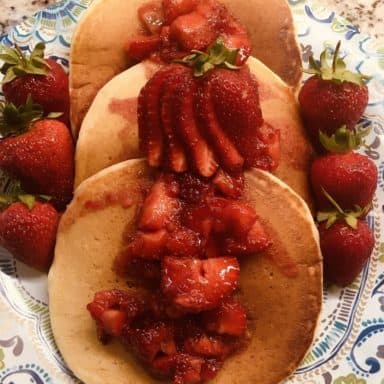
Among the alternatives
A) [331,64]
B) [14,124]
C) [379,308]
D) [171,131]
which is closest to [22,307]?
[14,124]

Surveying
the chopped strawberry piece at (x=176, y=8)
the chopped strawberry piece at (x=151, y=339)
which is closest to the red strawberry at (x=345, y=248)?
the chopped strawberry piece at (x=151, y=339)

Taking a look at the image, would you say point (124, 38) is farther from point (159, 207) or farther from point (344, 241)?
point (344, 241)

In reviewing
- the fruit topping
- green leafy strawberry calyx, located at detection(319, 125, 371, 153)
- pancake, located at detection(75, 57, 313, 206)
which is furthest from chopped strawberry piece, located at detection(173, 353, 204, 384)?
the fruit topping

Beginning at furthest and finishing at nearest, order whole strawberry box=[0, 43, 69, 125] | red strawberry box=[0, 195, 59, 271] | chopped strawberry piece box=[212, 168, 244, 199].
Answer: whole strawberry box=[0, 43, 69, 125] < red strawberry box=[0, 195, 59, 271] < chopped strawberry piece box=[212, 168, 244, 199]

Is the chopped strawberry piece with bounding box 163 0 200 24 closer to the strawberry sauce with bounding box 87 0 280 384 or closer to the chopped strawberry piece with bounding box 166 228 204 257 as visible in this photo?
the strawberry sauce with bounding box 87 0 280 384

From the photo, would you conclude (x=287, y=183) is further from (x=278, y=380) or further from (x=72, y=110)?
(x=72, y=110)

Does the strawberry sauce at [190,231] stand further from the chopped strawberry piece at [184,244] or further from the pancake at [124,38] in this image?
the pancake at [124,38]

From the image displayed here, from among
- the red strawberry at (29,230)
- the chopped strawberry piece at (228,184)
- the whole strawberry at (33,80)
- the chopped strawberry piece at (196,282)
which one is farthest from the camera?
the whole strawberry at (33,80)
